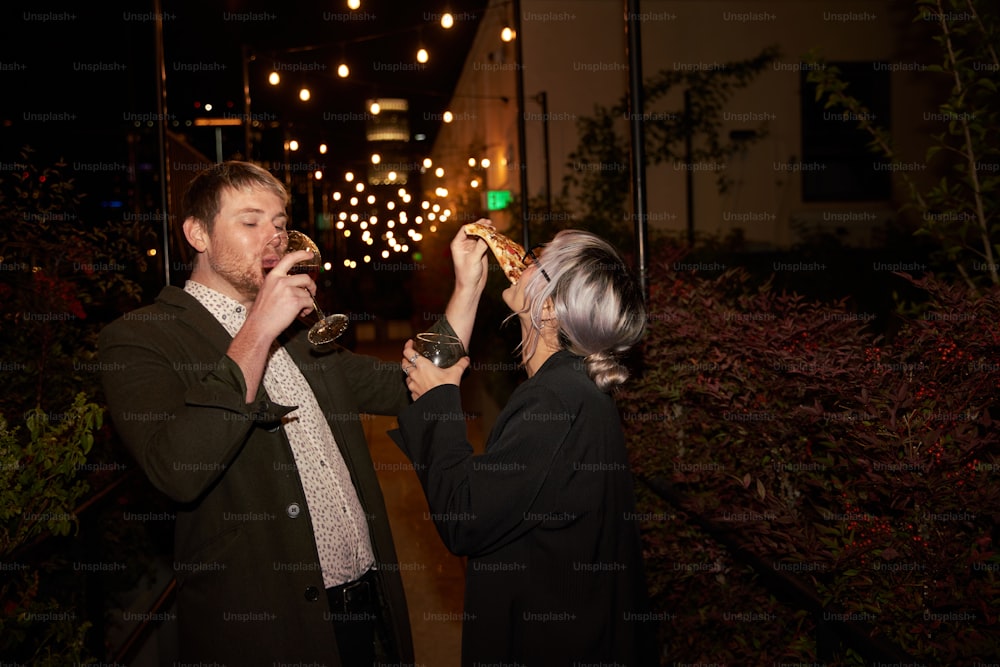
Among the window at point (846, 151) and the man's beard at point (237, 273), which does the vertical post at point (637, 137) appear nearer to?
the man's beard at point (237, 273)

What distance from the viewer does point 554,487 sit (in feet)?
5.57

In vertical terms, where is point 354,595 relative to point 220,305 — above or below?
below

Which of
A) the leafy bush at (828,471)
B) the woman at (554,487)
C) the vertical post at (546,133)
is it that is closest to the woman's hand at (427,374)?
the woman at (554,487)

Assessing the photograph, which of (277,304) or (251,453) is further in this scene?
(251,453)

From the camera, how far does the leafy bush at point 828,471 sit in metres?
1.65

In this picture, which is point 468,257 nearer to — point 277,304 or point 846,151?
point 277,304

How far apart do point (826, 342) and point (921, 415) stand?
25.2 inches

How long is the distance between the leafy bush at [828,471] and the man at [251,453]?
1124 mm

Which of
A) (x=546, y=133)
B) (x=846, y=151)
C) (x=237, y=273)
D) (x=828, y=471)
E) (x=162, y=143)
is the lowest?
(x=828, y=471)

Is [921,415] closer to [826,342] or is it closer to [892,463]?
[892,463]

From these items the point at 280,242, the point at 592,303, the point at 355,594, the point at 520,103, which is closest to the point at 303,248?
the point at 280,242

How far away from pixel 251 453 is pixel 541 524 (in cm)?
79

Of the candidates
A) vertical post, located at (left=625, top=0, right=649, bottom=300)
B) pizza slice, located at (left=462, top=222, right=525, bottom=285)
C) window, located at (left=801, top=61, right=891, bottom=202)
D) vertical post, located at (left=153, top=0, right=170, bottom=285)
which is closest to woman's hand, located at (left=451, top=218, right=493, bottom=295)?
pizza slice, located at (left=462, top=222, right=525, bottom=285)

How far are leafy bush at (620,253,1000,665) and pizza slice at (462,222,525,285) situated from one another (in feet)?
2.68
